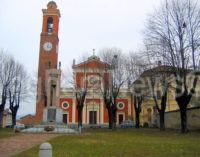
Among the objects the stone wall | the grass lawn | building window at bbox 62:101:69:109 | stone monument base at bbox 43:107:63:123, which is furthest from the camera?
building window at bbox 62:101:69:109

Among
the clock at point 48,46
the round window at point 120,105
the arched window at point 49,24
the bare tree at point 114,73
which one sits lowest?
the round window at point 120,105

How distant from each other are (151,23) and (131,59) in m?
7.02

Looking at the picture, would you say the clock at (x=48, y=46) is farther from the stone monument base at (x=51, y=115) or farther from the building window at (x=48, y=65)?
the stone monument base at (x=51, y=115)

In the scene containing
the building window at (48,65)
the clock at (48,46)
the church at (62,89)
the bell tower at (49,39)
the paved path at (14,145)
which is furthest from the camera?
the clock at (48,46)

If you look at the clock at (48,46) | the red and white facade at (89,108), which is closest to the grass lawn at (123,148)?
the red and white facade at (89,108)

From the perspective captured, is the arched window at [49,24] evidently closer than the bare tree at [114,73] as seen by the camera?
No

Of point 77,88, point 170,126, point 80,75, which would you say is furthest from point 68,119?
point 170,126

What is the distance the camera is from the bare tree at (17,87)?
31147 mm

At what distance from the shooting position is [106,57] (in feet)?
92.6

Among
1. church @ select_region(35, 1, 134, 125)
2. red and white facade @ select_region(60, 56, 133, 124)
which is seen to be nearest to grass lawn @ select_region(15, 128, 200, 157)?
church @ select_region(35, 1, 134, 125)

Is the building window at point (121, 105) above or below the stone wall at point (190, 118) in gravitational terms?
above

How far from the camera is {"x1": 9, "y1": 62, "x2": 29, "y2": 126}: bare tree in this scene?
31147 millimetres

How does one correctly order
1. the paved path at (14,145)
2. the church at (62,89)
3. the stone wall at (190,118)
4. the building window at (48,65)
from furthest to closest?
the building window at (48,65)
the church at (62,89)
the stone wall at (190,118)
the paved path at (14,145)

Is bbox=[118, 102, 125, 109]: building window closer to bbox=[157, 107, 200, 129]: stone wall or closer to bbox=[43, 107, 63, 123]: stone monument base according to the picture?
bbox=[157, 107, 200, 129]: stone wall
